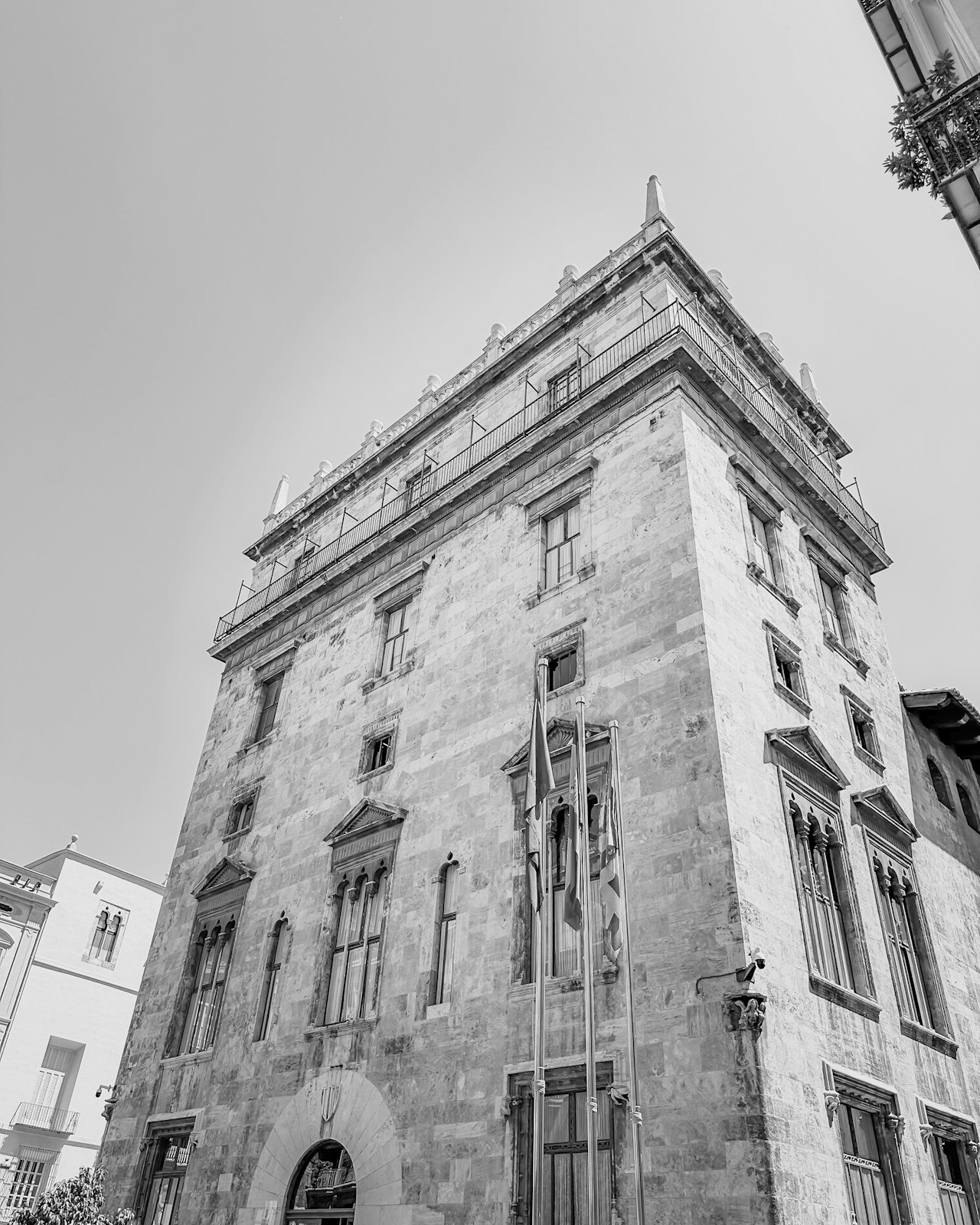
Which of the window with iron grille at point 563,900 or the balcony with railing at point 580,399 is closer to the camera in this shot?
the window with iron grille at point 563,900

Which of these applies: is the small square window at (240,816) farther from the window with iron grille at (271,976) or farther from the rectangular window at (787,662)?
the rectangular window at (787,662)

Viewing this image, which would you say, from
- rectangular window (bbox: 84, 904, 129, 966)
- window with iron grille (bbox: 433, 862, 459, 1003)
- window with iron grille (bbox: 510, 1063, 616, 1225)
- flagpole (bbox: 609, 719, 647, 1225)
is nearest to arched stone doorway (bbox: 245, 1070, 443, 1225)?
window with iron grille (bbox: 510, 1063, 616, 1225)

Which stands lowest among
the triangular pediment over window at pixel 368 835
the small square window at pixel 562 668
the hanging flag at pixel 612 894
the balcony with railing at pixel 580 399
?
the hanging flag at pixel 612 894

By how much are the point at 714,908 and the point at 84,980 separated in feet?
101

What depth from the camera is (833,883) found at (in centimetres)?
1589

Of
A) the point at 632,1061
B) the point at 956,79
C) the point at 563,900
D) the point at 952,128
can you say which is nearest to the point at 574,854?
the point at 632,1061

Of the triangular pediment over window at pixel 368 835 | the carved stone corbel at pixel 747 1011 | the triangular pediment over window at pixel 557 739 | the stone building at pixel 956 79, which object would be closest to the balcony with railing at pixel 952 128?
the stone building at pixel 956 79

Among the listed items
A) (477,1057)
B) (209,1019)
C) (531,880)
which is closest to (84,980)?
(209,1019)

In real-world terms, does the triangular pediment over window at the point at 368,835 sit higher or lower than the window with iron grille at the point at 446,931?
higher

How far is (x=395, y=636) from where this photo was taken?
2269cm

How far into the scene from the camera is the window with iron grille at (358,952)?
1722cm

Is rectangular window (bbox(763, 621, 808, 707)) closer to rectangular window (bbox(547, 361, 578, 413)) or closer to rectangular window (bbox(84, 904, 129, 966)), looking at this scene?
rectangular window (bbox(547, 361, 578, 413))

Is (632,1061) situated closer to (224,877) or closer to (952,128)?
(952,128)

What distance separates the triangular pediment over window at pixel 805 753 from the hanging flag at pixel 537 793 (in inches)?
169
